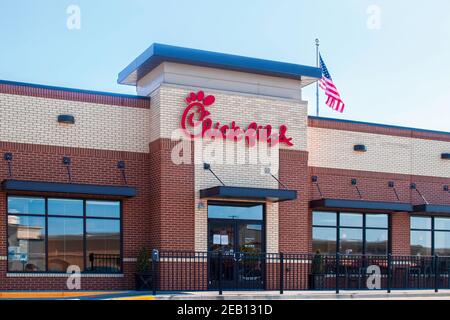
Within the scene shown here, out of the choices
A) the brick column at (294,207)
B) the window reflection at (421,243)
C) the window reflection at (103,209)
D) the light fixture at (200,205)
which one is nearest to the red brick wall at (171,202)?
the light fixture at (200,205)

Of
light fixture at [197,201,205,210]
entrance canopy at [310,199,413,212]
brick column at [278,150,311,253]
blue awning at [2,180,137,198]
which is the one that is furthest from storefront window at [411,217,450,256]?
blue awning at [2,180,137,198]

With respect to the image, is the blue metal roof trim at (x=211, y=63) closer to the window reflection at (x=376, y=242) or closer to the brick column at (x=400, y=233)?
the window reflection at (x=376, y=242)

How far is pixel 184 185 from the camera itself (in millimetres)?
18578

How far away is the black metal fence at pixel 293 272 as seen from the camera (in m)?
17.7

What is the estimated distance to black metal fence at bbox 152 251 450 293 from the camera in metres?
17.7

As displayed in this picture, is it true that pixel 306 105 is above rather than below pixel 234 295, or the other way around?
above

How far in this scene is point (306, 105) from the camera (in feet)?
68.4

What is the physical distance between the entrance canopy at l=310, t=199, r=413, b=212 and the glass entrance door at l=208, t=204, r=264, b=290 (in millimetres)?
2280

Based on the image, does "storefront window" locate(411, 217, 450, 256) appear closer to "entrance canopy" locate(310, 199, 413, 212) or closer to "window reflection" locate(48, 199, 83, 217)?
"entrance canopy" locate(310, 199, 413, 212)

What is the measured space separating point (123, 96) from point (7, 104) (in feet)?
10.7

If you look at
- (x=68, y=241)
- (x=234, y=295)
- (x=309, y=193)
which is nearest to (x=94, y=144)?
(x=68, y=241)

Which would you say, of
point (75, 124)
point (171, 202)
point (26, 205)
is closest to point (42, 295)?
point (26, 205)

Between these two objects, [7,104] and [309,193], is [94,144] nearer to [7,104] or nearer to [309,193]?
[7,104]

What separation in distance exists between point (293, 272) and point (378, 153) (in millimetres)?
6763
